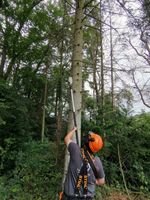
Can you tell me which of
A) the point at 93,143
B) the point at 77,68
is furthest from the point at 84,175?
the point at 77,68

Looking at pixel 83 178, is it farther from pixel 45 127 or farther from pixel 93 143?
pixel 45 127

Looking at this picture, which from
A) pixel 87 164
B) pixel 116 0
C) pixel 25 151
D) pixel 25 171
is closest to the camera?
pixel 87 164

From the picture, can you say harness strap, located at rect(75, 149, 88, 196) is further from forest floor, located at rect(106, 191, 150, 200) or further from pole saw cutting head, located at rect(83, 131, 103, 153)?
forest floor, located at rect(106, 191, 150, 200)

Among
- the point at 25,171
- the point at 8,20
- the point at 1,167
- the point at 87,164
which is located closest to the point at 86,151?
the point at 87,164

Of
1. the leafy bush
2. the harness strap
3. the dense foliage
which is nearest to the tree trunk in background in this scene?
the dense foliage

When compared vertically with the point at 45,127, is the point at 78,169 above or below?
below

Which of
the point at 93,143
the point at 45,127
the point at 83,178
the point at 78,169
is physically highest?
the point at 45,127

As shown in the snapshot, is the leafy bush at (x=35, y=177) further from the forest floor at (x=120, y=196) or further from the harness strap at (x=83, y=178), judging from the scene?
the harness strap at (x=83, y=178)

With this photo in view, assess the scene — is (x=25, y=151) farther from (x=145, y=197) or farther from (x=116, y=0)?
(x=116, y=0)

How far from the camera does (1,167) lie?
8.04m

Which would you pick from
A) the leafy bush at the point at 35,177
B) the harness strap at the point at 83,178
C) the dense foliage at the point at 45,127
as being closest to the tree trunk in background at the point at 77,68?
the dense foliage at the point at 45,127

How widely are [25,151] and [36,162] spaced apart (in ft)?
3.71

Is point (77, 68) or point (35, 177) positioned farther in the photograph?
point (35, 177)

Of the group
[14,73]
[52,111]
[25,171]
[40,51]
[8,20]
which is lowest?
[25,171]
